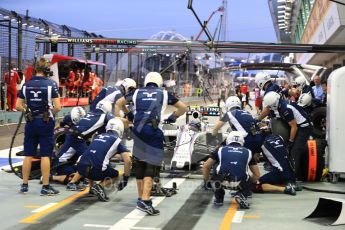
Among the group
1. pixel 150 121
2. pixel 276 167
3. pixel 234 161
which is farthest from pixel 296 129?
pixel 150 121

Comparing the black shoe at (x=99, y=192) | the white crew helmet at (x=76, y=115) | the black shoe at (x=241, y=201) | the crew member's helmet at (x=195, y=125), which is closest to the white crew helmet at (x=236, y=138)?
the black shoe at (x=241, y=201)

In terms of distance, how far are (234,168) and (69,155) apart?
3.01 meters

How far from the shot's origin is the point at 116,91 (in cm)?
995

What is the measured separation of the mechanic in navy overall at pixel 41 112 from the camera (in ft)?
26.0

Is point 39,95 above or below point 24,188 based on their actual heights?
above

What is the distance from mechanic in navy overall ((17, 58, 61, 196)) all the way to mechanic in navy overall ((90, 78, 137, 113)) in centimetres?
159

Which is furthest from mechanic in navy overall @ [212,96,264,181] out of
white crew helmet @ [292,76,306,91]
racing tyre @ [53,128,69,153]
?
white crew helmet @ [292,76,306,91]

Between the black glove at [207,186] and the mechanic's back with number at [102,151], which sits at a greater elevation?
the mechanic's back with number at [102,151]

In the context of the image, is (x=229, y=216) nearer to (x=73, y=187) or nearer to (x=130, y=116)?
(x=73, y=187)

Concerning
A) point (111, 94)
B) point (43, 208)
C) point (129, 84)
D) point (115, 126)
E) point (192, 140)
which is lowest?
point (43, 208)

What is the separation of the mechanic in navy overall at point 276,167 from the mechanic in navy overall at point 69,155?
2900 mm

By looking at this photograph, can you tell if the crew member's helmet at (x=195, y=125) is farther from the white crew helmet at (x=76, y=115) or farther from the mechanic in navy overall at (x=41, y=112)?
the mechanic in navy overall at (x=41, y=112)

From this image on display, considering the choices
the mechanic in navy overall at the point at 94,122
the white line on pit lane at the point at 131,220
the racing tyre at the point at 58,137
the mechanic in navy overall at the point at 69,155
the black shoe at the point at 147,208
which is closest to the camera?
the white line on pit lane at the point at 131,220

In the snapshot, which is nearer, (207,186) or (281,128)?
(207,186)
